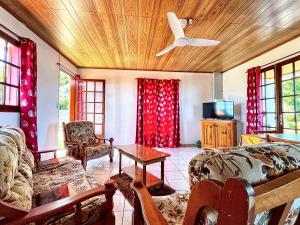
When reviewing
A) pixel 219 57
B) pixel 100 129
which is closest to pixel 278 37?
pixel 219 57

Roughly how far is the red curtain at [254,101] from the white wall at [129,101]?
5.81ft

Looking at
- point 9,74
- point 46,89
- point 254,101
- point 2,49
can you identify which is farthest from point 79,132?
point 254,101

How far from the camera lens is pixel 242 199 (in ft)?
1.33

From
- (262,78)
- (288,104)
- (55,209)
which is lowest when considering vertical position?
(55,209)

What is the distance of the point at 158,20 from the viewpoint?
2430 mm

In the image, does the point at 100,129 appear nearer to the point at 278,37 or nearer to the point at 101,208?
the point at 101,208

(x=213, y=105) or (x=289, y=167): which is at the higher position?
(x=213, y=105)

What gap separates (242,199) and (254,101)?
4058mm

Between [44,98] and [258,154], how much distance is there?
11.6 ft

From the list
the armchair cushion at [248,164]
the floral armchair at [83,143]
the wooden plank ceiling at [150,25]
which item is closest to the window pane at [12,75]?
the wooden plank ceiling at [150,25]

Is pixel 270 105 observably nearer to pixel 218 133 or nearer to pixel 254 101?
pixel 254 101

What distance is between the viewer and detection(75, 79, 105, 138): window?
5039 mm

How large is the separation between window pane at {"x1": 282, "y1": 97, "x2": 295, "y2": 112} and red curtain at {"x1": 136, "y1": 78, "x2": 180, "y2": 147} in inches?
104

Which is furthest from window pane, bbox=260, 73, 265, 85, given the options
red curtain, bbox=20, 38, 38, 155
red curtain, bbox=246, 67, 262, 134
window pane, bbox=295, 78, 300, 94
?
red curtain, bbox=20, 38, 38, 155
